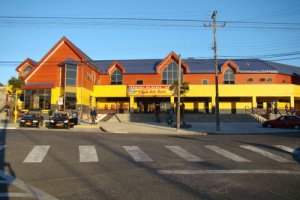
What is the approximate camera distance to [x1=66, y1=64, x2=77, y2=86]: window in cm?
4082

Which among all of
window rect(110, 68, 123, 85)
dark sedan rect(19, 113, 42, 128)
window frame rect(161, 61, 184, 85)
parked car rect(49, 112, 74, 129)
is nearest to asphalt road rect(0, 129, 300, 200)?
parked car rect(49, 112, 74, 129)

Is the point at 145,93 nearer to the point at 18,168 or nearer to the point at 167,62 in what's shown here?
the point at 167,62

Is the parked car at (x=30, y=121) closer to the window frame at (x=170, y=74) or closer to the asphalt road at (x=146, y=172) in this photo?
the asphalt road at (x=146, y=172)

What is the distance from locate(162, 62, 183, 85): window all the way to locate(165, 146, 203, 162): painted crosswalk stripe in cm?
3356

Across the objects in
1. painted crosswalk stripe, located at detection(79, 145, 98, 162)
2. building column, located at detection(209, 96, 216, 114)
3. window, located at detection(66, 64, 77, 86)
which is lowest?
painted crosswalk stripe, located at detection(79, 145, 98, 162)

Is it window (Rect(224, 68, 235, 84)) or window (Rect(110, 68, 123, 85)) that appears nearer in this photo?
window (Rect(224, 68, 235, 84))

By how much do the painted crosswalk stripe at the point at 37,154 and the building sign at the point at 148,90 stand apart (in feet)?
99.4

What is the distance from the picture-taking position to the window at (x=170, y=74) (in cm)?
4759

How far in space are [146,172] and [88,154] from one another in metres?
3.57

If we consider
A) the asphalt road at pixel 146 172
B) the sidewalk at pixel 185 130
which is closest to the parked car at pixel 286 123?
the sidewalk at pixel 185 130

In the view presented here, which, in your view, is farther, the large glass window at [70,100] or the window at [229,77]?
the window at [229,77]

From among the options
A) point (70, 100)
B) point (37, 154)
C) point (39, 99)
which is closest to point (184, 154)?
point (37, 154)

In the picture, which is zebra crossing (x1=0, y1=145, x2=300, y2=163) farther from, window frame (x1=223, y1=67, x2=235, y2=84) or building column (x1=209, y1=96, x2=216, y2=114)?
window frame (x1=223, y1=67, x2=235, y2=84)

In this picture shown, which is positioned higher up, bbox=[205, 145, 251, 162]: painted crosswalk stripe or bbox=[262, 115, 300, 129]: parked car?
bbox=[262, 115, 300, 129]: parked car
